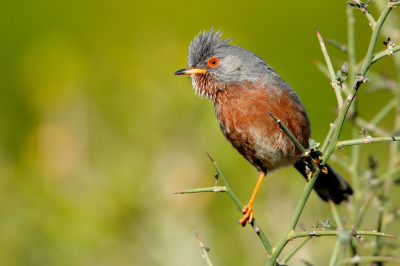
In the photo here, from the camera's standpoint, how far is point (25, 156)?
464cm

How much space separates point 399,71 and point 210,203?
73.1 inches

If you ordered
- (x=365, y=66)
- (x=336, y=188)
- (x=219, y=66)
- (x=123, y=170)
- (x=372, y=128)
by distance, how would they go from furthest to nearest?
(x=123, y=170) → (x=219, y=66) → (x=336, y=188) → (x=372, y=128) → (x=365, y=66)

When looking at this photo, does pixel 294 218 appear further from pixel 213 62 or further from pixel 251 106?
pixel 213 62

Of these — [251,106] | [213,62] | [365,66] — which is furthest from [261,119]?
[365,66]

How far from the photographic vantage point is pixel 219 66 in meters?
3.80

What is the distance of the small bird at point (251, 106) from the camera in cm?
343

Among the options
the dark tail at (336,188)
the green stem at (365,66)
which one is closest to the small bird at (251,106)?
the dark tail at (336,188)

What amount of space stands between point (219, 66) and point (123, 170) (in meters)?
1.24

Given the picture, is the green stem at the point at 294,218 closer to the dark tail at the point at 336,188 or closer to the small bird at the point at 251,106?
the small bird at the point at 251,106

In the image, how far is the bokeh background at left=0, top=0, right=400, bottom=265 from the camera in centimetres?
381

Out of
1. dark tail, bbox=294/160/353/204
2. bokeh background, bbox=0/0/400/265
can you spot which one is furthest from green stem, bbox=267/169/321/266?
dark tail, bbox=294/160/353/204

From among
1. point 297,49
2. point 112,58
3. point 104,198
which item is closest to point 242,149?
point 104,198

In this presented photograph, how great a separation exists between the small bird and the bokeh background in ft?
1.13

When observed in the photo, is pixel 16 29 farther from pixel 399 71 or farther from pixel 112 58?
pixel 399 71
